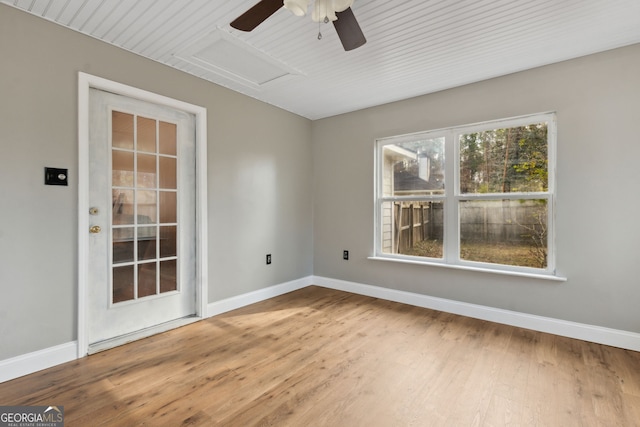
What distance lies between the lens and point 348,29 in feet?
5.75

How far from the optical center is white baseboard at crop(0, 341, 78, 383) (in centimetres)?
193

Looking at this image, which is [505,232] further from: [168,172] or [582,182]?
[168,172]

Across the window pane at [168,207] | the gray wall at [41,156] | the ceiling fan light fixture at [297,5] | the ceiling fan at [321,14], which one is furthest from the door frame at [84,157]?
the ceiling fan light fixture at [297,5]

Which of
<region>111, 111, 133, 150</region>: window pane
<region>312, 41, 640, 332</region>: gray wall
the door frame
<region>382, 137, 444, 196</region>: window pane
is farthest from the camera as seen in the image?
<region>382, 137, 444, 196</region>: window pane

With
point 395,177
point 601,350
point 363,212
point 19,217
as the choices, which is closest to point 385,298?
point 363,212

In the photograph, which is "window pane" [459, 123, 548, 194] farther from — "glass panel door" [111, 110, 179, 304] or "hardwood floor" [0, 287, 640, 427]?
"glass panel door" [111, 110, 179, 304]

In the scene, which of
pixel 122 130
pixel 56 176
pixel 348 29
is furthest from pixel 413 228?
pixel 56 176

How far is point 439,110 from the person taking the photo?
331cm

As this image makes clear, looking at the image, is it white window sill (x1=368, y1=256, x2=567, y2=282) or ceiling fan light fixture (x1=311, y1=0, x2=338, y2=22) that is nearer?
ceiling fan light fixture (x1=311, y1=0, x2=338, y2=22)

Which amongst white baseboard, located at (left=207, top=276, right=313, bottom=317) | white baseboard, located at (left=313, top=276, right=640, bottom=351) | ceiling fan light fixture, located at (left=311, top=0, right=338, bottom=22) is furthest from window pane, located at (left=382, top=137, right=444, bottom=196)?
ceiling fan light fixture, located at (left=311, top=0, right=338, bottom=22)

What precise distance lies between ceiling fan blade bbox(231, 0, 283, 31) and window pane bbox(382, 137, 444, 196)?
242 centimetres

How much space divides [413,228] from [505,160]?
1213 mm

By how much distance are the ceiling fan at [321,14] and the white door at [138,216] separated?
149 cm

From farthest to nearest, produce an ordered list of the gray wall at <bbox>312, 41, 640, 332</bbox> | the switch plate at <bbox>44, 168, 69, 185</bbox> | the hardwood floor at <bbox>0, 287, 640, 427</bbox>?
1. the gray wall at <bbox>312, 41, 640, 332</bbox>
2. the switch plate at <bbox>44, 168, 69, 185</bbox>
3. the hardwood floor at <bbox>0, 287, 640, 427</bbox>
